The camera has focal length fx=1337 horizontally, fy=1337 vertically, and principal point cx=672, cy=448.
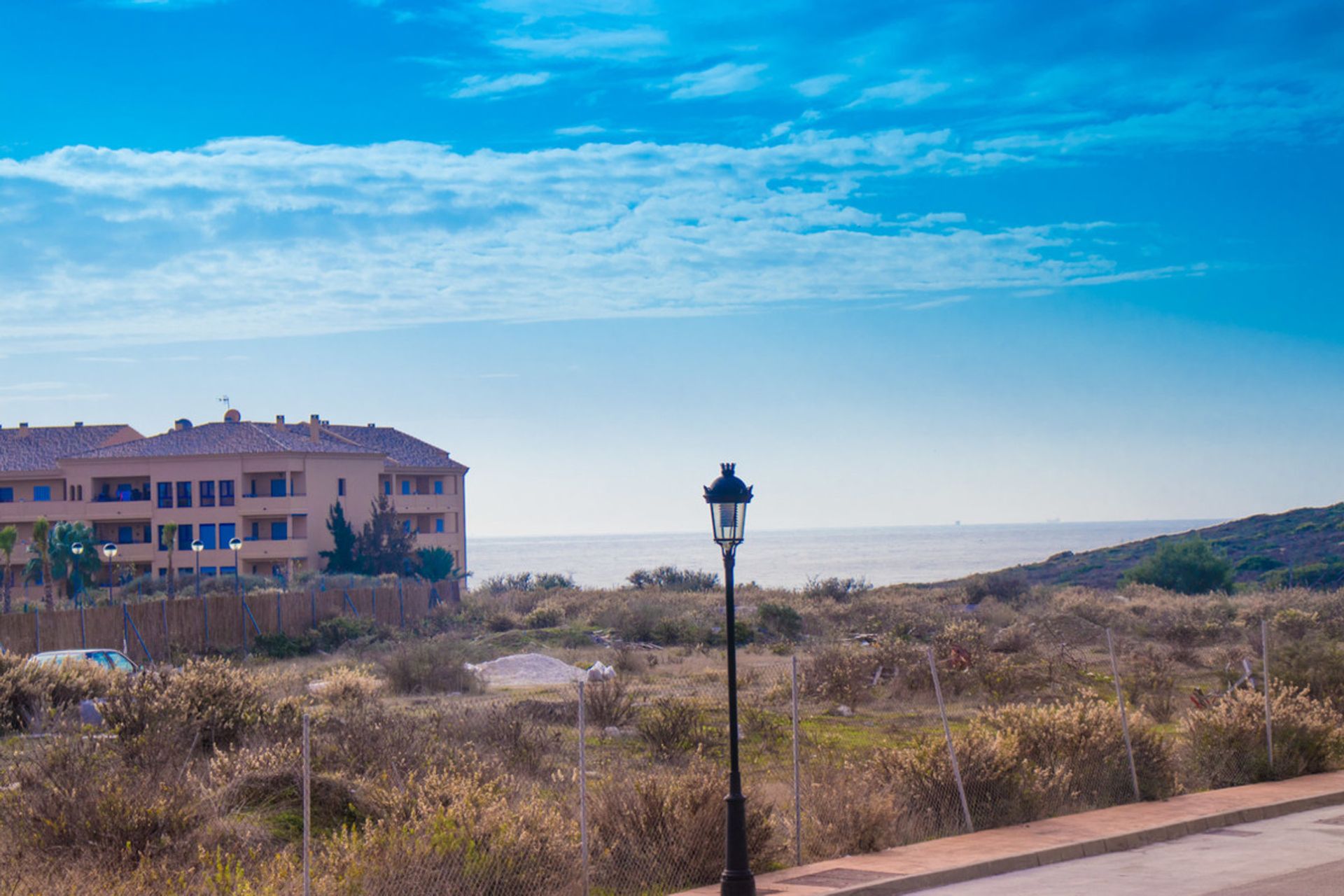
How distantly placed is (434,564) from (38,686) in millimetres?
53544

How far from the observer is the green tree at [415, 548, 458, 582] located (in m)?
73.4

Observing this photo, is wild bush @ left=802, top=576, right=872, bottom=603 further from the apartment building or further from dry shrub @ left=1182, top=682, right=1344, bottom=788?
dry shrub @ left=1182, top=682, right=1344, bottom=788

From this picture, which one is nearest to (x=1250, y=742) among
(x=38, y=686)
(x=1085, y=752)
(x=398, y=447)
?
(x=1085, y=752)

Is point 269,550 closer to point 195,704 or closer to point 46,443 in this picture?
point 46,443

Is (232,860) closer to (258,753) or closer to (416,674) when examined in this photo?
(258,753)

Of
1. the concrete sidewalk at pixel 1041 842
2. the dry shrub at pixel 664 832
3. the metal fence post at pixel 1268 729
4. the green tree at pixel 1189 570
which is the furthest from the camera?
the green tree at pixel 1189 570

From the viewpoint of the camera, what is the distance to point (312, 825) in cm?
1305

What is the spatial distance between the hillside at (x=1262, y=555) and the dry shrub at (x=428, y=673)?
4669 cm

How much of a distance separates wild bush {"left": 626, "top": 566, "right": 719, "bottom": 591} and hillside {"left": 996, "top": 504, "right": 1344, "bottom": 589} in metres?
23.0

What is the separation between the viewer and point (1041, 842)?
43.1 ft

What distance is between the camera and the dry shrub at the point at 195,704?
15961 mm

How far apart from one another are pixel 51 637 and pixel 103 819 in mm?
27145

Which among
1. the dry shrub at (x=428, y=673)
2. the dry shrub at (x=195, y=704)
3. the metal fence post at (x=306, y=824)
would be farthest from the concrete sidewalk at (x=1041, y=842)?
the dry shrub at (x=428, y=673)

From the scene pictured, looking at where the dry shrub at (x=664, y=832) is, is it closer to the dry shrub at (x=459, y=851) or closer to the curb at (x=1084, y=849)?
the dry shrub at (x=459, y=851)
